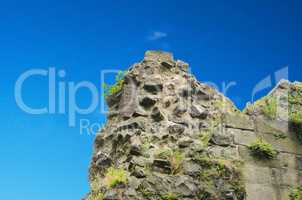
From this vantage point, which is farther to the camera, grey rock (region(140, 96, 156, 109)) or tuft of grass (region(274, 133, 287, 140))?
tuft of grass (region(274, 133, 287, 140))

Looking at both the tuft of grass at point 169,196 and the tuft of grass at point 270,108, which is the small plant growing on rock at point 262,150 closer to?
the tuft of grass at point 270,108

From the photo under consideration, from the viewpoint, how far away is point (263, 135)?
11.2 m

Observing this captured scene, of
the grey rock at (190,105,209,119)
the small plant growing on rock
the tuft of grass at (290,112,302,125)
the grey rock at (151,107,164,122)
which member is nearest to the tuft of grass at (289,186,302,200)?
the small plant growing on rock

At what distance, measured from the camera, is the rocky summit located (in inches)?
369

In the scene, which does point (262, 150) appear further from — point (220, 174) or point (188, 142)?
point (188, 142)

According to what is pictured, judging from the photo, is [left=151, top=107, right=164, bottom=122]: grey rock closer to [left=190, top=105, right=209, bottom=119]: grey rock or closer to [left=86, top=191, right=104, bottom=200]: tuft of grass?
[left=190, top=105, right=209, bottom=119]: grey rock

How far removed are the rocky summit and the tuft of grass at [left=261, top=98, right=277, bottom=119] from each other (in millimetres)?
27

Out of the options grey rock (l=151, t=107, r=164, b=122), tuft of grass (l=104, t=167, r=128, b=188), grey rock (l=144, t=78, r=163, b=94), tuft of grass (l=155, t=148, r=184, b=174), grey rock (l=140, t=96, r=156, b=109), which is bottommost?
tuft of grass (l=104, t=167, r=128, b=188)

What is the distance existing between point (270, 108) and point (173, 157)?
3.29 meters

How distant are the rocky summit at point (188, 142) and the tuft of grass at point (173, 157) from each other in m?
0.02

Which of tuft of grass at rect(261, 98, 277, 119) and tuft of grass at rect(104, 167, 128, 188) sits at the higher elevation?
tuft of grass at rect(261, 98, 277, 119)

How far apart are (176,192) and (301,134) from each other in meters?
4.08

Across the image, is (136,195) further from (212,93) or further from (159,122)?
(212,93)

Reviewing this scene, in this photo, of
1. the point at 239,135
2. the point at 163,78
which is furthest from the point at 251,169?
the point at 163,78
